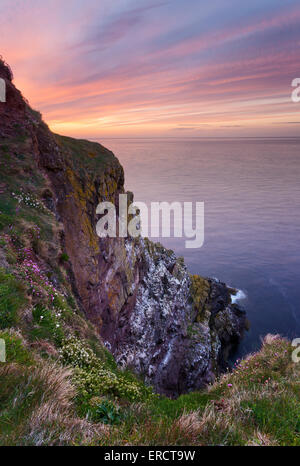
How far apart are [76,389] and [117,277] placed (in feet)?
59.2

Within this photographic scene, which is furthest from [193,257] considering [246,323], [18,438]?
[18,438]

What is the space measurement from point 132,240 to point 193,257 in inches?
1644

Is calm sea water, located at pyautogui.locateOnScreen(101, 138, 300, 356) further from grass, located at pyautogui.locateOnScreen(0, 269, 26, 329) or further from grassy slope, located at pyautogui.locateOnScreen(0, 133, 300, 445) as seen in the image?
grass, located at pyautogui.locateOnScreen(0, 269, 26, 329)

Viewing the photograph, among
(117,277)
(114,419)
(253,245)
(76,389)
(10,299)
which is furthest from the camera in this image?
(253,245)

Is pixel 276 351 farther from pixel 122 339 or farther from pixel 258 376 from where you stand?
pixel 122 339

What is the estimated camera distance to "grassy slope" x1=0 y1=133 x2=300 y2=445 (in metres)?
3.71

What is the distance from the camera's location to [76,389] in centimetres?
535

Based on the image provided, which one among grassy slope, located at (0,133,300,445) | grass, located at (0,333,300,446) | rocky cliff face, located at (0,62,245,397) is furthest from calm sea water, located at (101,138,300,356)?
grass, located at (0,333,300,446)

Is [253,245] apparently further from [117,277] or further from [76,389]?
[76,389]

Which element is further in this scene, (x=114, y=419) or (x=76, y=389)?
(x=76, y=389)

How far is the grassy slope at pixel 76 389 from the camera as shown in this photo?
12.2ft

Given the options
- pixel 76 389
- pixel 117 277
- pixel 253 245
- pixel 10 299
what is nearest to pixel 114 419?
pixel 76 389

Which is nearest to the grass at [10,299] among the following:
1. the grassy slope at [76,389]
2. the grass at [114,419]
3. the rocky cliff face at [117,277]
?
the grassy slope at [76,389]
